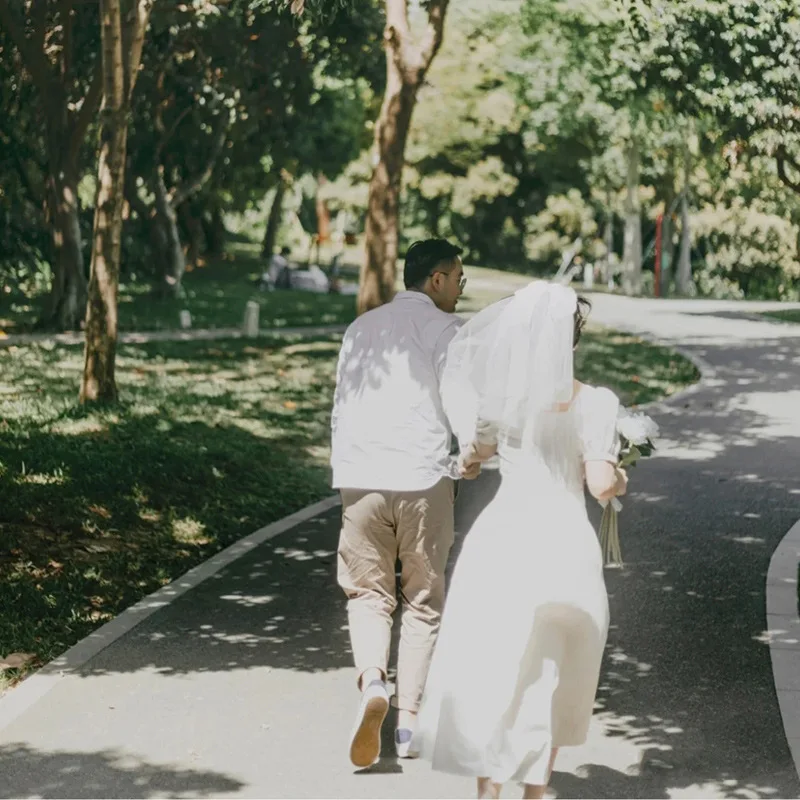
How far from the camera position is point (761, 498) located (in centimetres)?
1272

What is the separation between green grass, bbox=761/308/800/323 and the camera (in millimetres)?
34938

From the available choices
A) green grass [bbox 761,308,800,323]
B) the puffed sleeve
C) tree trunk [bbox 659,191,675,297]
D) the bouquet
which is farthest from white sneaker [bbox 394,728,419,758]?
tree trunk [bbox 659,191,675,297]

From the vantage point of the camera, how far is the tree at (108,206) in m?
14.7

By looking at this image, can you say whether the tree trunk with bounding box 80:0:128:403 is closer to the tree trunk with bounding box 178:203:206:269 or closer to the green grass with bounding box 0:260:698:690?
the green grass with bounding box 0:260:698:690

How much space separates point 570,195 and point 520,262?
216 inches

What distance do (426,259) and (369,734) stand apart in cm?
196

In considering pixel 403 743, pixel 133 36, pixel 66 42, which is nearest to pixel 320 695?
pixel 403 743

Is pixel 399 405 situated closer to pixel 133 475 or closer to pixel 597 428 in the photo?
pixel 597 428

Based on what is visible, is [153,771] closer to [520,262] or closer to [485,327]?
[485,327]

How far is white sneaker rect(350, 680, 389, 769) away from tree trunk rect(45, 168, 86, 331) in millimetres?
20713

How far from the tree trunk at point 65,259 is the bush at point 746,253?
3296 cm

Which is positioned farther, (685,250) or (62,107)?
(685,250)

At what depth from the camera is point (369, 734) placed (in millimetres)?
5652

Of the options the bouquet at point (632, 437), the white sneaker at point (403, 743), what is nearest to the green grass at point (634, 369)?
the white sneaker at point (403, 743)
